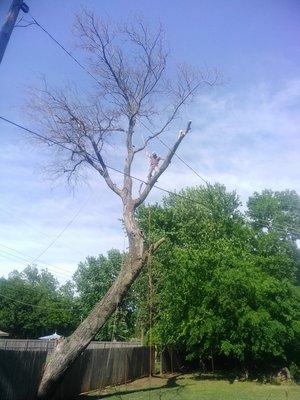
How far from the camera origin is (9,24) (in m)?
8.49

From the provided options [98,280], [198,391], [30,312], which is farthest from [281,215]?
[30,312]

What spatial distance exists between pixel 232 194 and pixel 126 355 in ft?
66.0

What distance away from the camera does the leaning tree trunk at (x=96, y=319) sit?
10562mm

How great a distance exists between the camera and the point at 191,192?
34406 mm

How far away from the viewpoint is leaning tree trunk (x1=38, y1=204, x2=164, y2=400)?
1056 centimetres

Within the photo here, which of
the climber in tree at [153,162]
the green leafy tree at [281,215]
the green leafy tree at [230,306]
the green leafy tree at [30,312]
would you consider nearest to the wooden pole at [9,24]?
the climber in tree at [153,162]

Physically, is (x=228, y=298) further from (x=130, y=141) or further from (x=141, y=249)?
(x=130, y=141)

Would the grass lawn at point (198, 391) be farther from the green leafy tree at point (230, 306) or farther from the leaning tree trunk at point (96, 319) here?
the leaning tree trunk at point (96, 319)

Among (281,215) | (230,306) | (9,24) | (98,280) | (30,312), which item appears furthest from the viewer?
(30,312)

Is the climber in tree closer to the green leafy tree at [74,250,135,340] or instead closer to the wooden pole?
the wooden pole

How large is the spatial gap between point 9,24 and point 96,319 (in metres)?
8.34

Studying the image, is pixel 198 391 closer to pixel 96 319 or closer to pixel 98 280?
pixel 96 319

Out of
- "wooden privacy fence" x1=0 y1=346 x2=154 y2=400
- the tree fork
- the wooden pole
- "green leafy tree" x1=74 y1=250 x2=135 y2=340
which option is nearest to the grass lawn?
"wooden privacy fence" x1=0 y1=346 x2=154 y2=400

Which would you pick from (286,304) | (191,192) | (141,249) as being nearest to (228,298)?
(286,304)
